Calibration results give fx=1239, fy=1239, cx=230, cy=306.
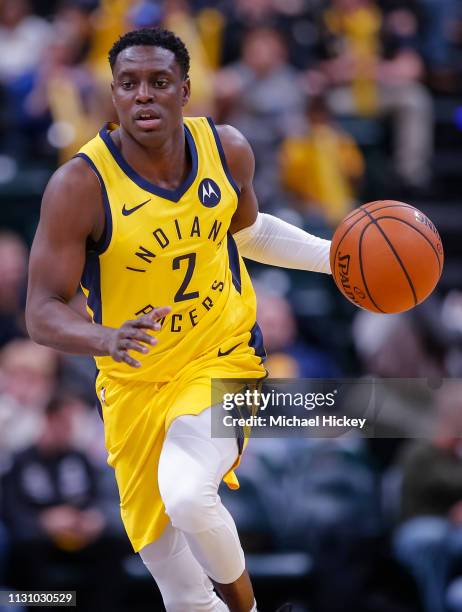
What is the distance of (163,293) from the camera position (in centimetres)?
→ 472

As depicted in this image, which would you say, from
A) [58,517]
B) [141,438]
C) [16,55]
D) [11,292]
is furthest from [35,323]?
[16,55]

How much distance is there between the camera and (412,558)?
7.19 metres

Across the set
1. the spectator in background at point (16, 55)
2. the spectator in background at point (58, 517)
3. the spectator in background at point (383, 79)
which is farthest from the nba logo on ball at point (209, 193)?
the spectator in background at point (383, 79)

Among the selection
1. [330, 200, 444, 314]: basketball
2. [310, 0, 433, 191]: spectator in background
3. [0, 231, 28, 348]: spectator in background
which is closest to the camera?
[330, 200, 444, 314]: basketball

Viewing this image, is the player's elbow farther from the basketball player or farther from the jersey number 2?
the jersey number 2

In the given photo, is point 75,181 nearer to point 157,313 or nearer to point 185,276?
point 185,276

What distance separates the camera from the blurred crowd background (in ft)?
23.8

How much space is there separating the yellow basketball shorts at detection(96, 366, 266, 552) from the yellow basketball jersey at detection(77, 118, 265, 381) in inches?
2.4

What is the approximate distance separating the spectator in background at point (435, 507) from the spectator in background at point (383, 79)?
3951mm

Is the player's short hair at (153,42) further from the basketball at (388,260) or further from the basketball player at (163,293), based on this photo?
the basketball at (388,260)

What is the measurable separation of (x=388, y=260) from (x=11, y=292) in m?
4.37

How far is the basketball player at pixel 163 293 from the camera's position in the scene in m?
4.51

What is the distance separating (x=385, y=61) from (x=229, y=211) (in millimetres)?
6841

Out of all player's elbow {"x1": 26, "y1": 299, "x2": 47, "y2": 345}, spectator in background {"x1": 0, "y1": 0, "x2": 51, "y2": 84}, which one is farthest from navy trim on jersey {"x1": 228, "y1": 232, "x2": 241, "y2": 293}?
spectator in background {"x1": 0, "y1": 0, "x2": 51, "y2": 84}
